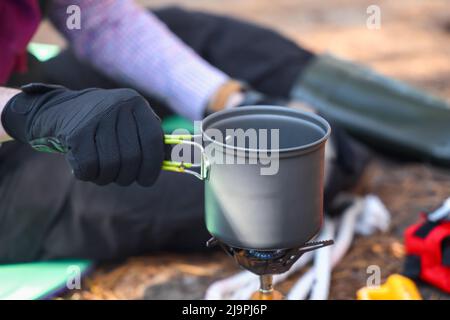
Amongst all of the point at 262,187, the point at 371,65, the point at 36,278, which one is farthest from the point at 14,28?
the point at 371,65

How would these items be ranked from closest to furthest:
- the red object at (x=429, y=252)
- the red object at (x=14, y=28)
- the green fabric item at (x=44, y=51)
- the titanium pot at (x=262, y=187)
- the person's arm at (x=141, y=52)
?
the titanium pot at (x=262, y=187) < the red object at (x=429, y=252) < the red object at (x=14, y=28) < the person's arm at (x=141, y=52) < the green fabric item at (x=44, y=51)

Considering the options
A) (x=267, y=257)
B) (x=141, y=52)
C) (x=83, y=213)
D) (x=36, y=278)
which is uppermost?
(x=141, y=52)

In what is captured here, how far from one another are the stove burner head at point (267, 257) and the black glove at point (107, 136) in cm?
14

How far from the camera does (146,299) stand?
1183 mm

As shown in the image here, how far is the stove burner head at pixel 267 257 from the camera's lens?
32.7 inches

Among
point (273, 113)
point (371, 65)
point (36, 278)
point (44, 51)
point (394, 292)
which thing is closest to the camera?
point (273, 113)

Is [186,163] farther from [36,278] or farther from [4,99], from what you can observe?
[36,278]

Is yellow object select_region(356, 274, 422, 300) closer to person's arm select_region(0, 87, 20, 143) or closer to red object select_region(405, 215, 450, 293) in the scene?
red object select_region(405, 215, 450, 293)

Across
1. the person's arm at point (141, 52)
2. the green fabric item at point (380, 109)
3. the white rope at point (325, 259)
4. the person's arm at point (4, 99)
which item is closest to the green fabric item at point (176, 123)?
the person's arm at point (141, 52)

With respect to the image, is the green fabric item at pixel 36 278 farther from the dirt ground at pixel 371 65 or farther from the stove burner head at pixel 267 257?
the stove burner head at pixel 267 257

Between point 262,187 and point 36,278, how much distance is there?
0.58m

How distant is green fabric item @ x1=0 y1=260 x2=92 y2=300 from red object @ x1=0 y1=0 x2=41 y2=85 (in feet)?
1.09

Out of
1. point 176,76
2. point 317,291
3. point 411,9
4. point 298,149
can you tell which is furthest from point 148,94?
point 411,9

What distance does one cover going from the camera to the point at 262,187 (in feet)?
2.51
